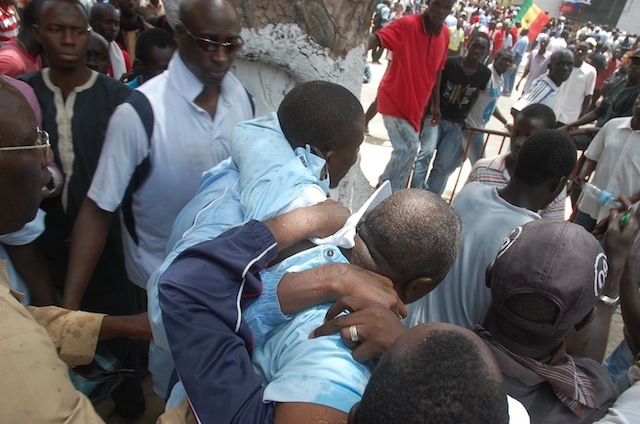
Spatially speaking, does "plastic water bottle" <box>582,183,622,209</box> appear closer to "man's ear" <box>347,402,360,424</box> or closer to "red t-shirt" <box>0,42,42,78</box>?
"man's ear" <box>347,402,360,424</box>

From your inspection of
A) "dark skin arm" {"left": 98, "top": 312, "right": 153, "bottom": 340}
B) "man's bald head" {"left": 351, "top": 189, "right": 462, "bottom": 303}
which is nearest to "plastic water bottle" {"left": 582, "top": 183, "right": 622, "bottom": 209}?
"man's bald head" {"left": 351, "top": 189, "right": 462, "bottom": 303}

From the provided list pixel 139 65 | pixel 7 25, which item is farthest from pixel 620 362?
pixel 7 25

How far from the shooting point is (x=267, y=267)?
51.1 inches

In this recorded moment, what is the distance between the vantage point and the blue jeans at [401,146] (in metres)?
4.86

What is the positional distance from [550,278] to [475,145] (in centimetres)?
429

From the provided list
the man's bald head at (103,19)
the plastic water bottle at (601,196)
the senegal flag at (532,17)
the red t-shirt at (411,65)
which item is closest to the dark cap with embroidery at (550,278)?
the plastic water bottle at (601,196)

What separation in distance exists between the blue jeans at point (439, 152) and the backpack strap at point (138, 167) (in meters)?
3.75

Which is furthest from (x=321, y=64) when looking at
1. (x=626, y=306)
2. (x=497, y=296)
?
(x=626, y=306)

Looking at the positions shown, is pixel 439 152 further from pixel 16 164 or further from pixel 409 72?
pixel 16 164

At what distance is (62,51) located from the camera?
2143 mm

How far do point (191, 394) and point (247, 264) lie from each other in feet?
1.09

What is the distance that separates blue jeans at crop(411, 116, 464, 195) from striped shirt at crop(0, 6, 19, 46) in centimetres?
454

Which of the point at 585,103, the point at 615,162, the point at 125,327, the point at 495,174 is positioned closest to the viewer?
the point at 125,327

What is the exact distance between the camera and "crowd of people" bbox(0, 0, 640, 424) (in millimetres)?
932
